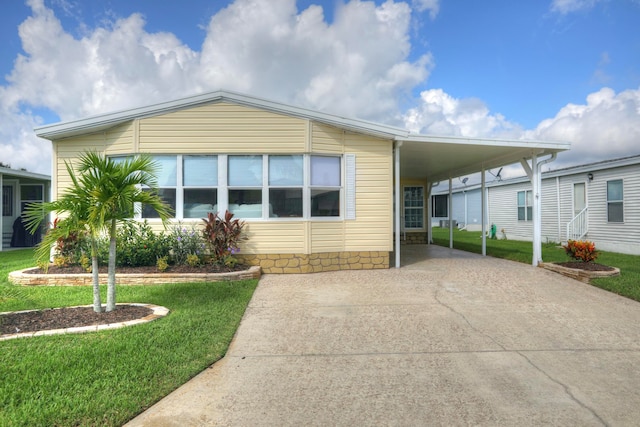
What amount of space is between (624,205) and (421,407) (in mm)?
13770

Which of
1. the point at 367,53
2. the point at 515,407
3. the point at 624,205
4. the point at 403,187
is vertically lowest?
the point at 515,407

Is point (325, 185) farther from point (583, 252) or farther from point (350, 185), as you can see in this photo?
point (583, 252)

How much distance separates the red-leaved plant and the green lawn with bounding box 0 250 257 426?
2269 mm

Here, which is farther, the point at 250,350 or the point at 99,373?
the point at 250,350

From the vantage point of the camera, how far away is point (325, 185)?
8.16 metres

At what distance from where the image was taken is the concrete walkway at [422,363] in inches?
101

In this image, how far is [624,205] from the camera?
1232 cm

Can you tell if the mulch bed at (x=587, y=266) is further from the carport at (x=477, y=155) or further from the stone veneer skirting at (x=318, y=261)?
the stone veneer skirting at (x=318, y=261)

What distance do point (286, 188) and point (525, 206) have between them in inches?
605

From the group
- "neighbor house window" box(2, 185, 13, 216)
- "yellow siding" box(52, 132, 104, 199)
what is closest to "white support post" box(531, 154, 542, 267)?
"yellow siding" box(52, 132, 104, 199)

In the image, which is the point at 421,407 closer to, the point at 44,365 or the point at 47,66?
the point at 44,365

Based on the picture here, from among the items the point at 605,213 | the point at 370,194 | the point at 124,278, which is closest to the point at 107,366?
the point at 124,278

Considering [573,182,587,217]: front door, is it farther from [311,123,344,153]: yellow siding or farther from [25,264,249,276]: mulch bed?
[25,264,249,276]: mulch bed

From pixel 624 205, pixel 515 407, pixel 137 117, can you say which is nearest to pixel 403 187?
pixel 624 205
